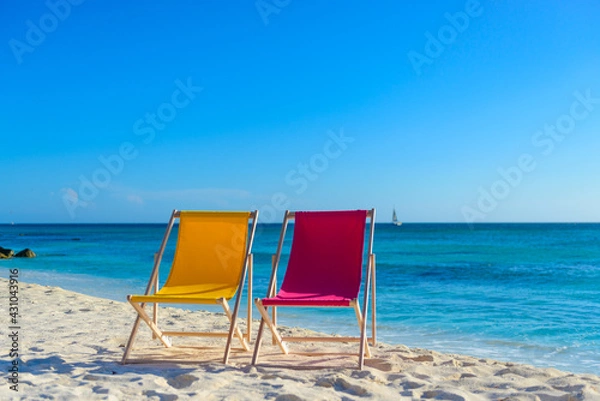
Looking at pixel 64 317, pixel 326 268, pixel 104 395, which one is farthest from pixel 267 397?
pixel 64 317

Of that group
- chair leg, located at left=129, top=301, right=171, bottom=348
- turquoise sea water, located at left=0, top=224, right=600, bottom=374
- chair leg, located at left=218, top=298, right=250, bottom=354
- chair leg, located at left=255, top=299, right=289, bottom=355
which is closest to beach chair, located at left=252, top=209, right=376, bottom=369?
chair leg, located at left=255, top=299, right=289, bottom=355

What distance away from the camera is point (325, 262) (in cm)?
423

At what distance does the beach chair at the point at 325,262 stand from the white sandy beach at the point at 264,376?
0.24 meters

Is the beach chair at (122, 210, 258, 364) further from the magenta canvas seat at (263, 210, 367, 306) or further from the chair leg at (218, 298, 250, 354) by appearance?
the magenta canvas seat at (263, 210, 367, 306)

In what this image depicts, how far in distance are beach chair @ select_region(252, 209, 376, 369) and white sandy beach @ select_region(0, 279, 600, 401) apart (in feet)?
0.77

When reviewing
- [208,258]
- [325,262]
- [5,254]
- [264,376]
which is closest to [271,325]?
[264,376]

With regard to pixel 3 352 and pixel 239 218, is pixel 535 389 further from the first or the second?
pixel 3 352

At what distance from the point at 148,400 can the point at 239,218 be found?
169cm

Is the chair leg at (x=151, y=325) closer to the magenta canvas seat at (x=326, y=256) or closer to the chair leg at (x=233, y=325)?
the chair leg at (x=233, y=325)

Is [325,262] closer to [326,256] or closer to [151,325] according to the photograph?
[326,256]

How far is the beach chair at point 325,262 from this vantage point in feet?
13.0

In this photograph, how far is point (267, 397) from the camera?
3000mm

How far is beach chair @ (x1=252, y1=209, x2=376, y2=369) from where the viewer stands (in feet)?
13.0

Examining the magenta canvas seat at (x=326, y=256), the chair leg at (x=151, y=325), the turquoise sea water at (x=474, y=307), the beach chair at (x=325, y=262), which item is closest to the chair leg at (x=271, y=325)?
the beach chair at (x=325, y=262)
